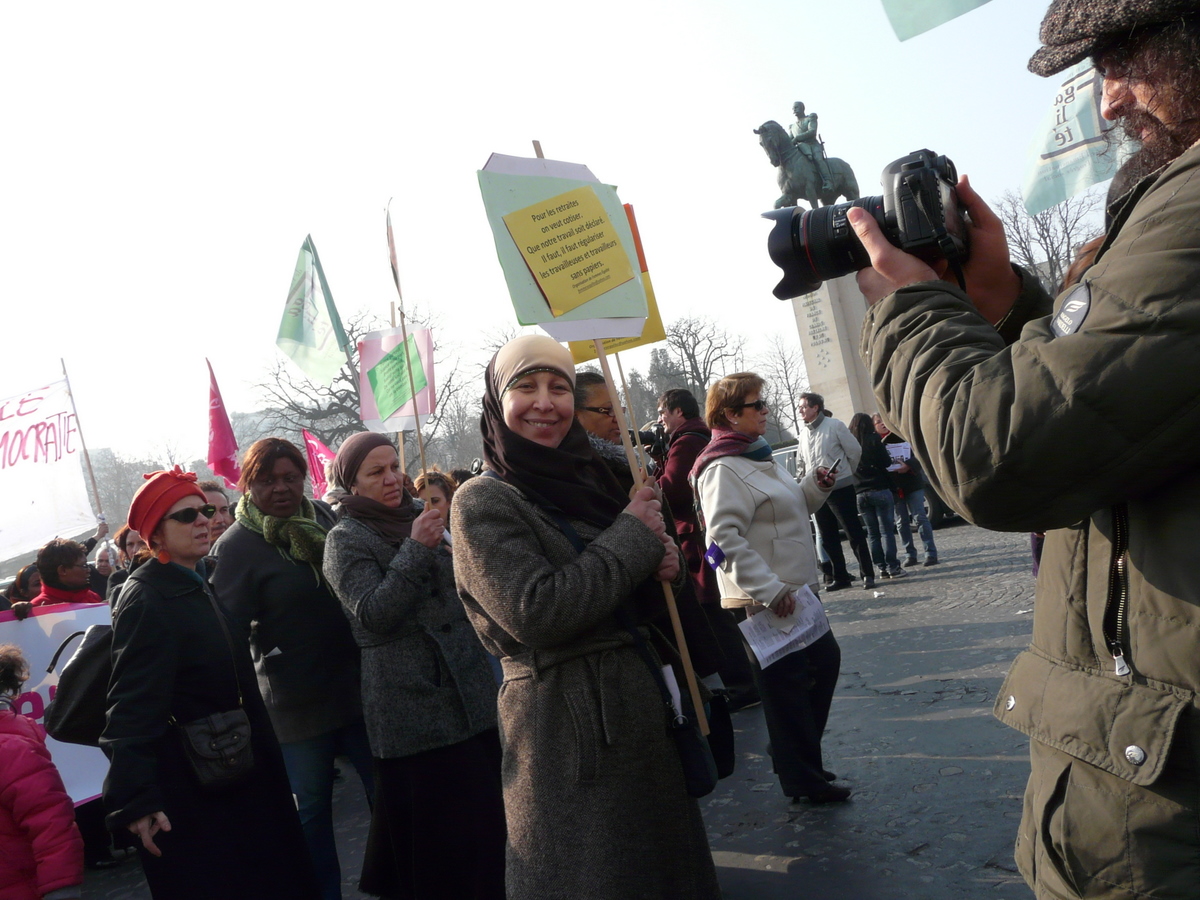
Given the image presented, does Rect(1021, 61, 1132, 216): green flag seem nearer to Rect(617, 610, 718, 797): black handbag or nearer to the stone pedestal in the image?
Rect(617, 610, 718, 797): black handbag

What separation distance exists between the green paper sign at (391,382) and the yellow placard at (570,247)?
9.62 ft

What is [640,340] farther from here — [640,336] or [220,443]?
[220,443]

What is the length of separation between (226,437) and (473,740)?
→ 6.68m

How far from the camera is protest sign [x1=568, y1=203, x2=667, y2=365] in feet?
12.7

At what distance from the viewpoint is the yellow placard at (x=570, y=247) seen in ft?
9.46

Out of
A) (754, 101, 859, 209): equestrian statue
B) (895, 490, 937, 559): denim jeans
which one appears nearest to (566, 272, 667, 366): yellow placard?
(895, 490, 937, 559): denim jeans

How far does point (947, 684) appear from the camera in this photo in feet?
17.9

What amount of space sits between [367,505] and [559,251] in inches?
59.7

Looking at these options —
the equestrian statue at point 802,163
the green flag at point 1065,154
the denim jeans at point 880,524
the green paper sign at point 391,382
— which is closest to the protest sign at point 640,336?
the green paper sign at point 391,382

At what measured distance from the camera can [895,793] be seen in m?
4.06

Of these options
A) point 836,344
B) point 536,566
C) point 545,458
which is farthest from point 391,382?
point 836,344

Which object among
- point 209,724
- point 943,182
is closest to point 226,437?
point 209,724

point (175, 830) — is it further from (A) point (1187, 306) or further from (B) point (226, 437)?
(B) point (226, 437)

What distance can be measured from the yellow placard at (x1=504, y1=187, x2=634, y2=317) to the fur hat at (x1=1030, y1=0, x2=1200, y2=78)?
5.73ft
